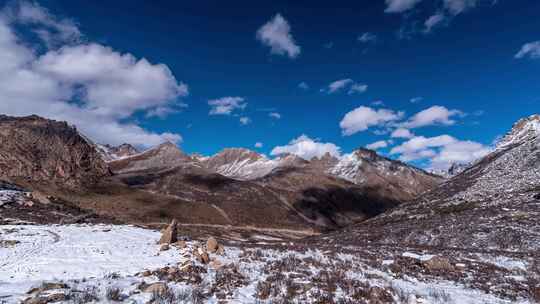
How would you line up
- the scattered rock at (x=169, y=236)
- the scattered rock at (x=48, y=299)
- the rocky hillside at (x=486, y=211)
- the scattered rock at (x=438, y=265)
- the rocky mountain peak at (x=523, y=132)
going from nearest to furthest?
the scattered rock at (x=48, y=299) → the scattered rock at (x=438, y=265) → the scattered rock at (x=169, y=236) → the rocky hillside at (x=486, y=211) → the rocky mountain peak at (x=523, y=132)

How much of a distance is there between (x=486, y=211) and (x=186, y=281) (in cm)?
4746

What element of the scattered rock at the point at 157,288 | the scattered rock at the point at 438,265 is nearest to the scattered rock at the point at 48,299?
the scattered rock at the point at 157,288

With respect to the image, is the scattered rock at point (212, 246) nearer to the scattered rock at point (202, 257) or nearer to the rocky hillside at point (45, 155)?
the scattered rock at point (202, 257)

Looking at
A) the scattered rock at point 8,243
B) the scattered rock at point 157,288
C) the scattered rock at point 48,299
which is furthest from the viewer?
the scattered rock at point 8,243

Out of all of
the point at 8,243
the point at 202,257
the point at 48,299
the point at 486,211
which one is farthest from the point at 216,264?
the point at 486,211

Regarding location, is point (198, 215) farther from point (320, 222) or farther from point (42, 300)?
point (42, 300)

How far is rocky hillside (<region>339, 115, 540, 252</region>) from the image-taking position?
3850 cm

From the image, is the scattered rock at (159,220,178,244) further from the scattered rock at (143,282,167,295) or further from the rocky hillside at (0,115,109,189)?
the rocky hillside at (0,115,109,189)

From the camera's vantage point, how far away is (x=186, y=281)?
16078 millimetres

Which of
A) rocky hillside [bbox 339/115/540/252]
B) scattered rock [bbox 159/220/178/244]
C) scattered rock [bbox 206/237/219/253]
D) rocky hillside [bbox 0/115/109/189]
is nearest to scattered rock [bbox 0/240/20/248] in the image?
scattered rock [bbox 159/220/178/244]

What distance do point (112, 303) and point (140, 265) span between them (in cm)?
802

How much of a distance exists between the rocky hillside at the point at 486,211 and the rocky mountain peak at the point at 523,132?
190cm

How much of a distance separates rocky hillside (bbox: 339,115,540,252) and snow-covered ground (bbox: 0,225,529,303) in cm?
1976

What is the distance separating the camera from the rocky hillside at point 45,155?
114250mm
